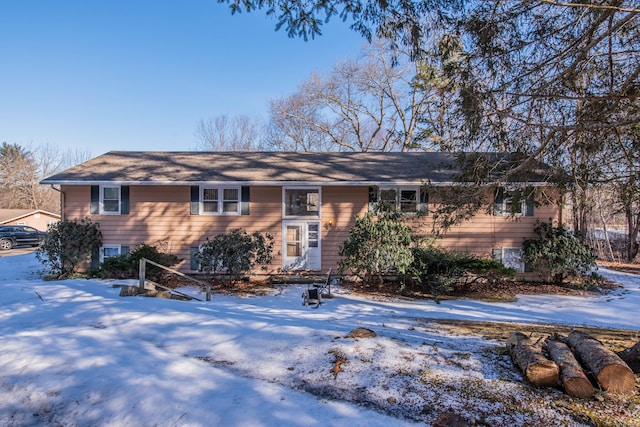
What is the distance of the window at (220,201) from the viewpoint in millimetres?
11492

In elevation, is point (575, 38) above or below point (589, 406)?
above

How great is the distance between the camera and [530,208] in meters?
11.2

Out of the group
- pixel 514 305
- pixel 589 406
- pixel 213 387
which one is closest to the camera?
pixel 589 406

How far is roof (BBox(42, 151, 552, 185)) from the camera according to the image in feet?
36.0

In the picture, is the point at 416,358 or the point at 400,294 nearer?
the point at 416,358

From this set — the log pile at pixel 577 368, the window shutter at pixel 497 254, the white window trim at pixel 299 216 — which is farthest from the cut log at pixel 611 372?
the white window trim at pixel 299 216

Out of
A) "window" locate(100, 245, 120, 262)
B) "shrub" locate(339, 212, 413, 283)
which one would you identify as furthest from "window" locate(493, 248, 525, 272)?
"window" locate(100, 245, 120, 262)

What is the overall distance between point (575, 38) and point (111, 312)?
7.85 metres

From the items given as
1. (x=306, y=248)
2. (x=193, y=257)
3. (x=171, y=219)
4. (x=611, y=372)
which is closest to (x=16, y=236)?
(x=171, y=219)

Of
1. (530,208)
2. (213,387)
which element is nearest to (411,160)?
(530,208)

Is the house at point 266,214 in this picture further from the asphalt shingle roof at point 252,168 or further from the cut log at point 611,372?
the cut log at point 611,372

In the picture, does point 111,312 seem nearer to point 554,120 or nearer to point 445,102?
point 445,102

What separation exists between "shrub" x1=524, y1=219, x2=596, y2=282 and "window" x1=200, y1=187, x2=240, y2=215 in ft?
Answer: 29.9

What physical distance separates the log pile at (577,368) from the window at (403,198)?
7.67 meters
